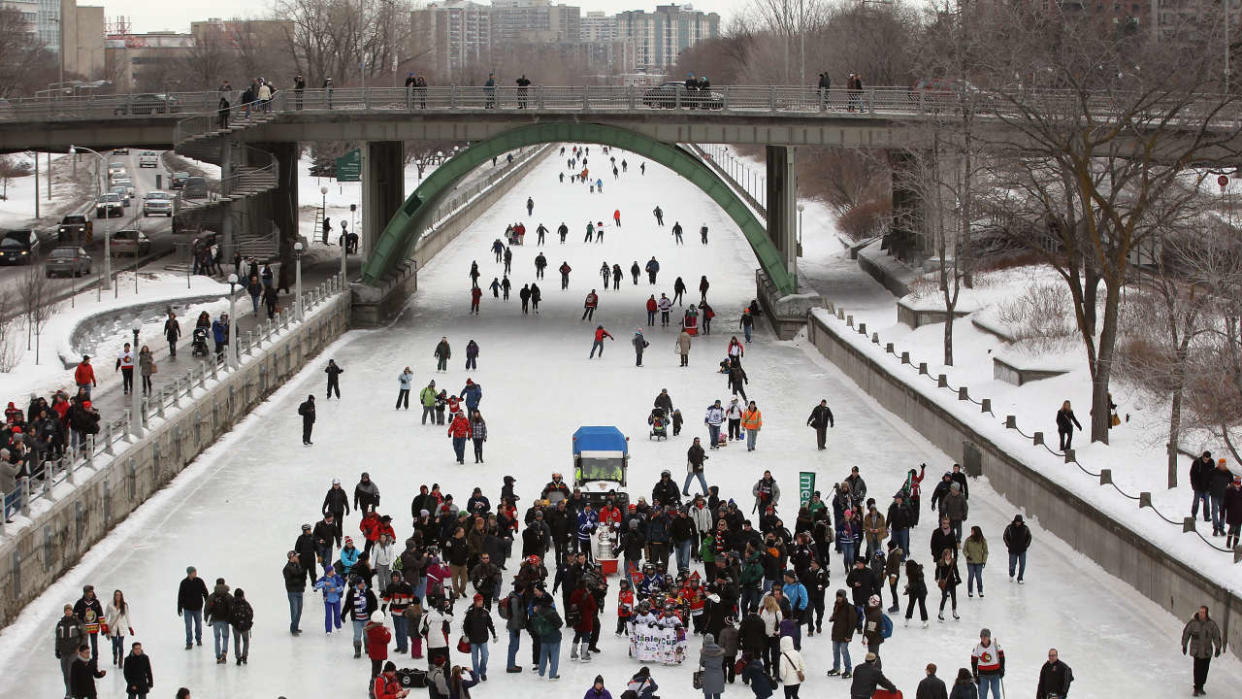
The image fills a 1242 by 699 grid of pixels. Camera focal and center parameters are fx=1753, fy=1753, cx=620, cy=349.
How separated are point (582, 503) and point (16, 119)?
137 ft

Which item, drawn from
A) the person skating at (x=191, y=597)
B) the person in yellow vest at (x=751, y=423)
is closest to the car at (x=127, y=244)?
the person in yellow vest at (x=751, y=423)

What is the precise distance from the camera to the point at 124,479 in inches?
1141

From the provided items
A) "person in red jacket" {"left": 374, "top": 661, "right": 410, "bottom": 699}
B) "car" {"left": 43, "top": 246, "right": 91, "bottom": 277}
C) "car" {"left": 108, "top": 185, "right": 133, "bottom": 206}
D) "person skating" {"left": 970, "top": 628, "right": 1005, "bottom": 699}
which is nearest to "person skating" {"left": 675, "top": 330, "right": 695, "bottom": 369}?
"car" {"left": 43, "top": 246, "right": 91, "bottom": 277}

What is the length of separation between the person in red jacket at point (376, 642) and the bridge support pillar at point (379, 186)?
35.3 metres

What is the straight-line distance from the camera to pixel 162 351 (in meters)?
42.2

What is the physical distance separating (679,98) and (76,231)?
23.6 meters

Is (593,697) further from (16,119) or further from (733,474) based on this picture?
(16,119)

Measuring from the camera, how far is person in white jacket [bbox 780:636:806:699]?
1961 cm

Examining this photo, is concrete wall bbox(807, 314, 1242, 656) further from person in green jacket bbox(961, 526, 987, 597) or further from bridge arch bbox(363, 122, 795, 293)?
bridge arch bbox(363, 122, 795, 293)

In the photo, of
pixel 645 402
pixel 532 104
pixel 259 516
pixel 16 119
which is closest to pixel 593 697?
pixel 259 516

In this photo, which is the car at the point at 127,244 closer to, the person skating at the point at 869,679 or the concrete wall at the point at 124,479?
the concrete wall at the point at 124,479

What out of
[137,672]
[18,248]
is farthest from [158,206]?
[137,672]

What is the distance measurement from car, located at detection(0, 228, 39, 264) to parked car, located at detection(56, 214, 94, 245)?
185cm

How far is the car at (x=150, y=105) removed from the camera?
59.9 meters
